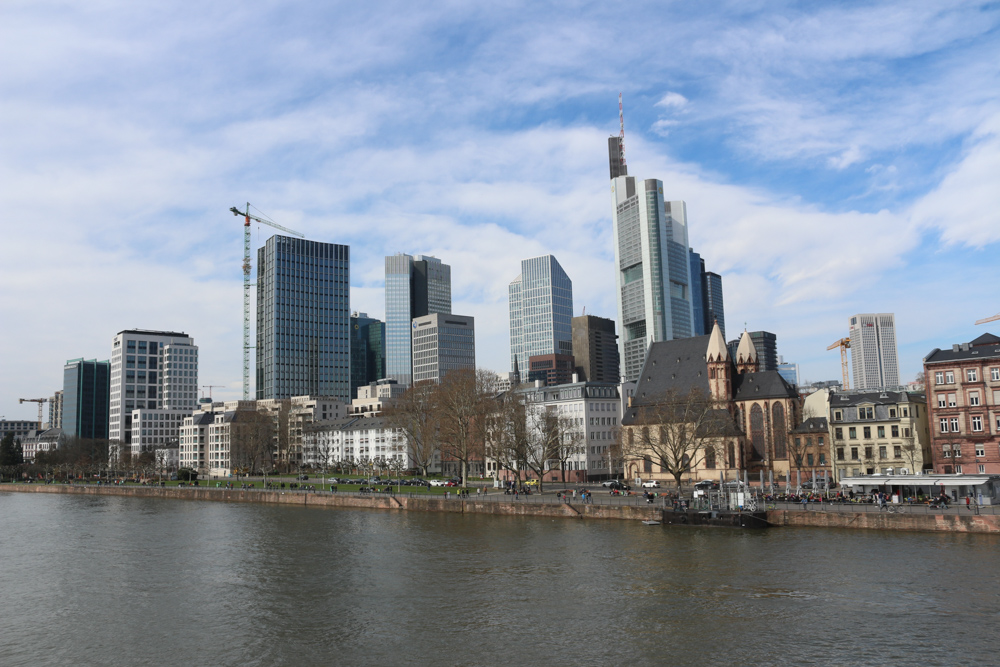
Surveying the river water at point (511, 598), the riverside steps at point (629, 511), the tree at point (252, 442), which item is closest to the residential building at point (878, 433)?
the riverside steps at point (629, 511)

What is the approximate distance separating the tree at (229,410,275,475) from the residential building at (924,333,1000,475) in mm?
129468

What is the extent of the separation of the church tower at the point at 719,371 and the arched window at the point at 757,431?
4.72m

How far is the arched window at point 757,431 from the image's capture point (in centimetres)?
12769

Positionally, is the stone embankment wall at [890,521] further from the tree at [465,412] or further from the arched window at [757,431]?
the tree at [465,412]

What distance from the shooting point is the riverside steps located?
6844 centimetres

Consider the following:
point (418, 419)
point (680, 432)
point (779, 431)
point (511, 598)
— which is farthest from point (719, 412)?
point (511, 598)

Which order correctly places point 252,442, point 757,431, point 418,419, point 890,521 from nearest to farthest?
point 890,521
point 757,431
point 418,419
point 252,442

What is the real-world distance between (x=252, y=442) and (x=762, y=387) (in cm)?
11134

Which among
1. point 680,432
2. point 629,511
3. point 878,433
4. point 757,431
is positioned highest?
point 680,432

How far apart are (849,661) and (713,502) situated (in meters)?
48.9

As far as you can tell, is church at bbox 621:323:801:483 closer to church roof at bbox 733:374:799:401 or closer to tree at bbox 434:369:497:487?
church roof at bbox 733:374:799:401

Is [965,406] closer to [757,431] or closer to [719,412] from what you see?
[757,431]

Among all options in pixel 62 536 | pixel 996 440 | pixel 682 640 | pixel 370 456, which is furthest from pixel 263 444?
pixel 682 640

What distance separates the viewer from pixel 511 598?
154ft
